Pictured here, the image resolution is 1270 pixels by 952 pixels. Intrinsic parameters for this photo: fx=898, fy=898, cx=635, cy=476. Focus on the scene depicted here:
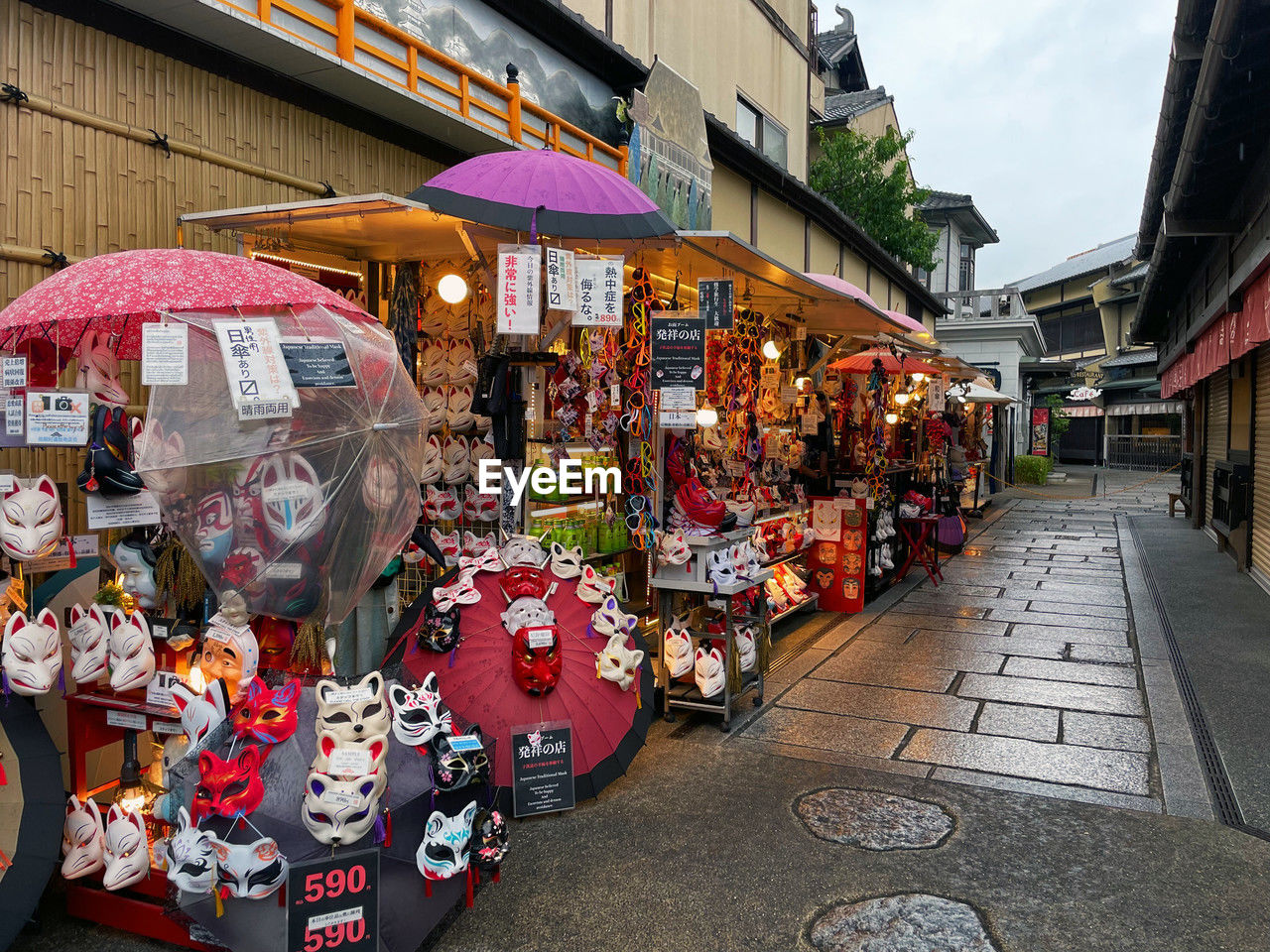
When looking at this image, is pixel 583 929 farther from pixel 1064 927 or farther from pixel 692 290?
pixel 692 290

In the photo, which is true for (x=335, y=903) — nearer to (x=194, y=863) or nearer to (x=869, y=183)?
(x=194, y=863)

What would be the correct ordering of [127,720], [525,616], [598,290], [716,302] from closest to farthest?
[127,720]
[525,616]
[598,290]
[716,302]

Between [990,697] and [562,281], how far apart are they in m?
5.17

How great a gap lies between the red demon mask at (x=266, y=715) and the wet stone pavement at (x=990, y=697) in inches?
146

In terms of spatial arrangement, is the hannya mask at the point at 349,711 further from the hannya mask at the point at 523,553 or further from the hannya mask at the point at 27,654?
the hannya mask at the point at 523,553

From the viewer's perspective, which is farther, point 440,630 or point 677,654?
point 677,654

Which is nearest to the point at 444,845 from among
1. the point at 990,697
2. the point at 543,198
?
the point at 543,198

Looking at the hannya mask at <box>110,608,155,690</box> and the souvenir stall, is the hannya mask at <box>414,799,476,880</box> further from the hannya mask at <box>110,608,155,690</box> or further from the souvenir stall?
the hannya mask at <box>110,608,155,690</box>

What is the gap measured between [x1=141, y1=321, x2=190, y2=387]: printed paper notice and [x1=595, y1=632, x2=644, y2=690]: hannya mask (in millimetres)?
2814

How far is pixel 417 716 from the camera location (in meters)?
3.99

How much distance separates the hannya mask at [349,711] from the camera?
11.9ft

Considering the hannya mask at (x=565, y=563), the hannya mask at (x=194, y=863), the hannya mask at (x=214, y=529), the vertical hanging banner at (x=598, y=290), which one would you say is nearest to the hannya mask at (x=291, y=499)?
the hannya mask at (x=214, y=529)

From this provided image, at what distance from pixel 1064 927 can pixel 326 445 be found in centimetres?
404

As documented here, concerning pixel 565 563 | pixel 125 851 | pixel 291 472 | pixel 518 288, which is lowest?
pixel 125 851
